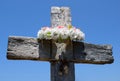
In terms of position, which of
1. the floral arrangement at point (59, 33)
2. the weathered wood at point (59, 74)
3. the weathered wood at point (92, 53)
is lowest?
the weathered wood at point (59, 74)

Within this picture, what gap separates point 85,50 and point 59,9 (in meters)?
1.10

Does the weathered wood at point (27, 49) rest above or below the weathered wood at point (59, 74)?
above

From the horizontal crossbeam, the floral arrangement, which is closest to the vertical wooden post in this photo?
the horizontal crossbeam

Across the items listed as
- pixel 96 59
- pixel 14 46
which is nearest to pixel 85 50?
pixel 96 59

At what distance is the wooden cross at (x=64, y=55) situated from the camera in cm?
→ 816

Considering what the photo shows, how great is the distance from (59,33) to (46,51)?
18.3 inches

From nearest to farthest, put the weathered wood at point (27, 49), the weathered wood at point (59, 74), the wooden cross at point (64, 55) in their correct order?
1. the weathered wood at point (27, 49)
2. the wooden cross at point (64, 55)
3. the weathered wood at point (59, 74)

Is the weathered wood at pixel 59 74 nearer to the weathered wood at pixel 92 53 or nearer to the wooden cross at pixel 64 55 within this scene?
the wooden cross at pixel 64 55

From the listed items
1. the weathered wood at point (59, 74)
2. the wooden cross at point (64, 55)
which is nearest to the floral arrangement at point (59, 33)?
the wooden cross at point (64, 55)

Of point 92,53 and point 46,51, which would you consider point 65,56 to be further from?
point 92,53

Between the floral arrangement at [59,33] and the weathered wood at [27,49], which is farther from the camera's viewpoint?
the floral arrangement at [59,33]

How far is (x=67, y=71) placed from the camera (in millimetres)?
8438

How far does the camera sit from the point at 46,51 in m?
8.38

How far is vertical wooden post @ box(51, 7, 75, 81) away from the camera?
8.33 meters
